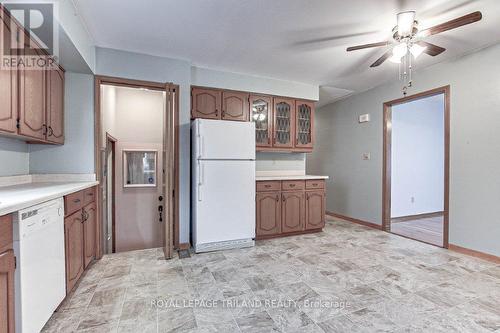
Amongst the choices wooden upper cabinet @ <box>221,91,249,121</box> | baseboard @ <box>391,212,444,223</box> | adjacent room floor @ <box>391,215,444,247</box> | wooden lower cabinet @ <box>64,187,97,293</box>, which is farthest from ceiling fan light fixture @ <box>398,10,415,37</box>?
baseboard @ <box>391,212,444,223</box>

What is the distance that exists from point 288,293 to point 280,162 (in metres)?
2.48

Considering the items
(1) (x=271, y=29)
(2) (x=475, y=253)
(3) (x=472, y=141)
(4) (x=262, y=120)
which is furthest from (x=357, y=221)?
(1) (x=271, y=29)

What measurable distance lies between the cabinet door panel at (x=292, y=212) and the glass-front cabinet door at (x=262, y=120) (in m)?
0.87

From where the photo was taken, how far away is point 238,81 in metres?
3.56

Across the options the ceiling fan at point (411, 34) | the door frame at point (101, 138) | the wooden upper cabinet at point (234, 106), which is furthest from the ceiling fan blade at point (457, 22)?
the door frame at point (101, 138)

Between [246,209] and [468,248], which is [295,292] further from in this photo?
[468,248]

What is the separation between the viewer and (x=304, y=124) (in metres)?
4.10

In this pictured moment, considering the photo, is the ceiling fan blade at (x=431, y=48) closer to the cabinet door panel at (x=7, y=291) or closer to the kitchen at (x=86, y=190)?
the kitchen at (x=86, y=190)

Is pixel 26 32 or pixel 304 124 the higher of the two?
pixel 26 32

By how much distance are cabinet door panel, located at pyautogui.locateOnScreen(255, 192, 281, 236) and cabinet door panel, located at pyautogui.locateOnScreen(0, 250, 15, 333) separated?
8.42 ft

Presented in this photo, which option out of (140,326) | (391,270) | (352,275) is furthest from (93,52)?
(391,270)

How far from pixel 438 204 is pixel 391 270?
379 centimetres

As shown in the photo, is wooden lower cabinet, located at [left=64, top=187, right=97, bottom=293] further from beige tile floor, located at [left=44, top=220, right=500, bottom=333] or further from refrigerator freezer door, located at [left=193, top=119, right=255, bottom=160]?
refrigerator freezer door, located at [left=193, top=119, right=255, bottom=160]

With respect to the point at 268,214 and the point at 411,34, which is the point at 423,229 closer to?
the point at 268,214
